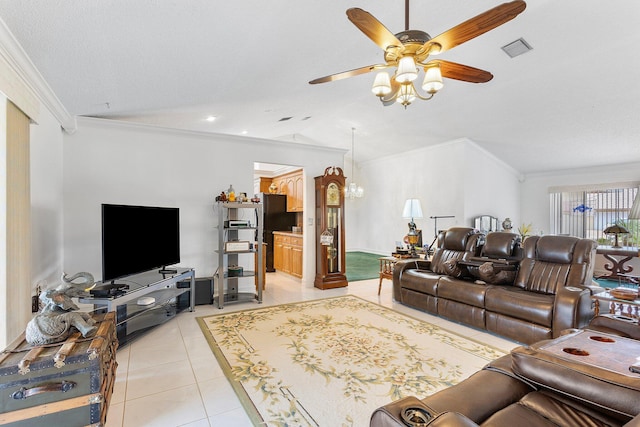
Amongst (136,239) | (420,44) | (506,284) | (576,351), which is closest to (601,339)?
(576,351)

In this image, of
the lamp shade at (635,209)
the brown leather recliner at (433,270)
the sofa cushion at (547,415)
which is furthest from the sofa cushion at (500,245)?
the lamp shade at (635,209)

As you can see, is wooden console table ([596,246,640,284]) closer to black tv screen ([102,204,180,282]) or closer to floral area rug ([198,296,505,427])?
floral area rug ([198,296,505,427])

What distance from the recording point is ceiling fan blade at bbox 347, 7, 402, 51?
1940 mm

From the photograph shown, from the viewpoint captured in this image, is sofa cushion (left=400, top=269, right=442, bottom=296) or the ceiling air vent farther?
sofa cushion (left=400, top=269, right=442, bottom=296)

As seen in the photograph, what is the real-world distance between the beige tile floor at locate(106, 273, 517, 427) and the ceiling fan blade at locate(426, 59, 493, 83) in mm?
2539

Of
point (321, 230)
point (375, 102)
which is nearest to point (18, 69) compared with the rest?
point (321, 230)

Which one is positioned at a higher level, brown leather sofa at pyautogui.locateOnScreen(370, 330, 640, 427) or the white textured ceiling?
the white textured ceiling

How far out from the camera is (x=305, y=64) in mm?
3367

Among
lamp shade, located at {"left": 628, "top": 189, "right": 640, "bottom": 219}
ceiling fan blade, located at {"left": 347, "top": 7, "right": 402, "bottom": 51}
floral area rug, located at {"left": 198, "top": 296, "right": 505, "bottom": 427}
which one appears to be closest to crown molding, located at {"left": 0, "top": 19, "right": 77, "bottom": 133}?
ceiling fan blade, located at {"left": 347, "top": 7, "right": 402, "bottom": 51}

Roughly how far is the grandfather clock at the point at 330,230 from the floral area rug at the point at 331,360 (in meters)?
Answer: 1.40

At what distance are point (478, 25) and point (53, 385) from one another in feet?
10.7

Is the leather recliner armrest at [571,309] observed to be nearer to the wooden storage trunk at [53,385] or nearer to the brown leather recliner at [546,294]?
the brown leather recliner at [546,294]

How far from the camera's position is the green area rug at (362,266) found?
267 inches

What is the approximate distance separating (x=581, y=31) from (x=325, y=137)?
19.4 ft
